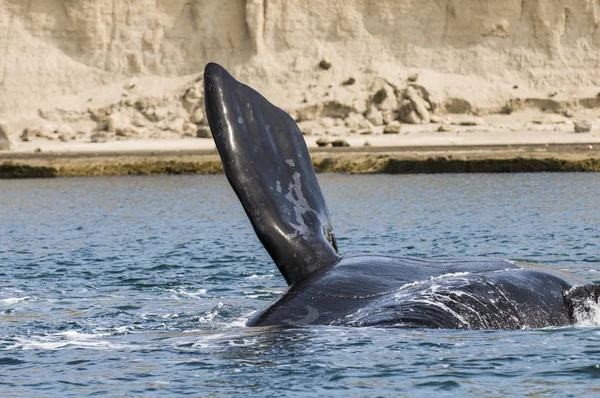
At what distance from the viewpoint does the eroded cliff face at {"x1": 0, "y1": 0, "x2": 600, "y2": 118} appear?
188 ft

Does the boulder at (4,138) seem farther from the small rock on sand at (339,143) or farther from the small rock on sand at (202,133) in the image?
the small rock on sand at (339,143)

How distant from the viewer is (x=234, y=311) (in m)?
11.4

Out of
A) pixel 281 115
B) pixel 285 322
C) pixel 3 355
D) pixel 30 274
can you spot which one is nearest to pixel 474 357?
pixel 285 322

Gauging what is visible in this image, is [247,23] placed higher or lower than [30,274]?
higher

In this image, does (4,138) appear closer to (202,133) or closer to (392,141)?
(202,133)

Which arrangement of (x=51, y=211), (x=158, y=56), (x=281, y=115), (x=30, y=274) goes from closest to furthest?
(x=281, y=115)
(x=30, y=274)
(x=51, y=211)
(x=158, y=56)

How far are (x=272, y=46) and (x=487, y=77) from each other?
11.2 meters

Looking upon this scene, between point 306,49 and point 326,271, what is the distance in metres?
50.0

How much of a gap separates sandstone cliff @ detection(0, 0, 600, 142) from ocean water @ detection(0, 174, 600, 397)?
28.5 metres

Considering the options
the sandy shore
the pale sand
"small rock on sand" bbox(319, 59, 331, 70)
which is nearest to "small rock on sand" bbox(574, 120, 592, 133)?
the pale sand

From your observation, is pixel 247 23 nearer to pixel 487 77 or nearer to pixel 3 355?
pixel 487 77

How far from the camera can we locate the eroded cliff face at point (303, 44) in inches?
2261

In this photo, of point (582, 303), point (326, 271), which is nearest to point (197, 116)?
point (326, 271)

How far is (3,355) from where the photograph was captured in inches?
364
